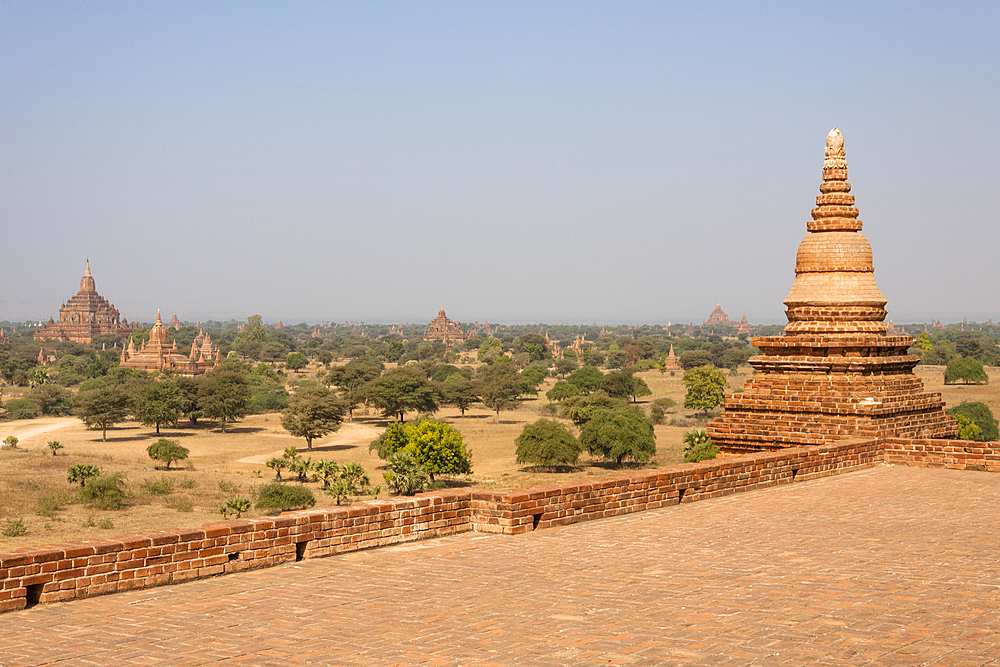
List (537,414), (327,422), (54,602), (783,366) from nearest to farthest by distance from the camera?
(54,602), (783,366), (327,422), (537,414)

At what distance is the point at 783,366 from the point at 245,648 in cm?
962

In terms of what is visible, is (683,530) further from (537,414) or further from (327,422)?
(537,414)

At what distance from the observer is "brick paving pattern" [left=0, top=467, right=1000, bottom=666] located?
18.5 ft

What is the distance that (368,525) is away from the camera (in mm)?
8500

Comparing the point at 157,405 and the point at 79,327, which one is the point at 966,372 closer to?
the point at 157,405

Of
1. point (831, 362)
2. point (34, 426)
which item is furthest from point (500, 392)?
point (831, 362)

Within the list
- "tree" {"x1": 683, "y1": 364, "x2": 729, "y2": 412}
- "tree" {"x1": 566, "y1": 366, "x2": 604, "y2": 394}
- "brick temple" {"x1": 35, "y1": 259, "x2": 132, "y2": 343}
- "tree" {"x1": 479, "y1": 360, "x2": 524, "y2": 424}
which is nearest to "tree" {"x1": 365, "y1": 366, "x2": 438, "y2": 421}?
"tree" {"x1": 479, "y1": 360, "x2": 524, "y2": 424}

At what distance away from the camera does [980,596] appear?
6828mm

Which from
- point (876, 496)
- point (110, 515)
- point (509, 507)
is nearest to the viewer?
point (509, 507)

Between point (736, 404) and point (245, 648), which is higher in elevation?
point (736, 404)

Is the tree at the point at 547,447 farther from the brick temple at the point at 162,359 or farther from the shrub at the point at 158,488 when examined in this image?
the brick temple at the point at 162,359

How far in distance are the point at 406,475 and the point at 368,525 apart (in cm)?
3216

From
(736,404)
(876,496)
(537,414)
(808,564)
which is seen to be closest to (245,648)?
(808,564)

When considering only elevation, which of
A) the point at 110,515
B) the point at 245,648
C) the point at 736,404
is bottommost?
the point at 110,515
